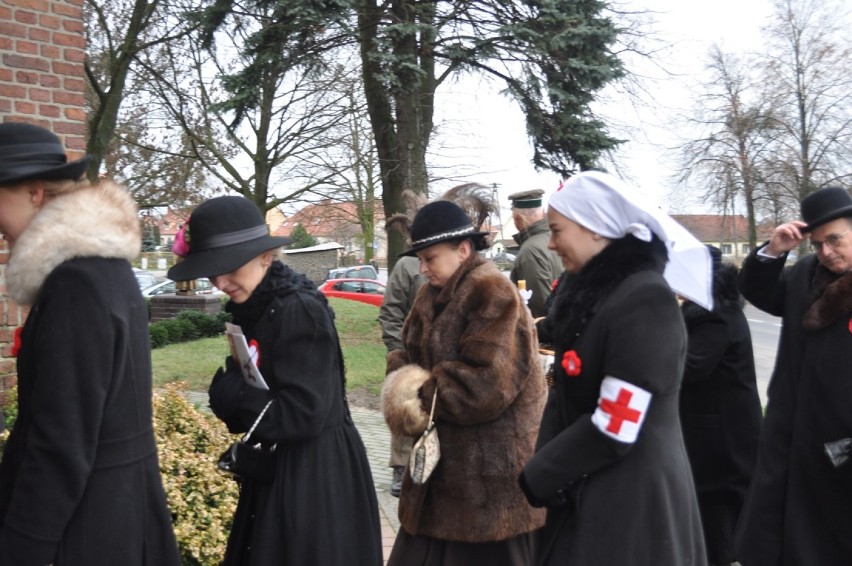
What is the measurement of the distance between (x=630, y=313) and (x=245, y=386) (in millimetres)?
1407

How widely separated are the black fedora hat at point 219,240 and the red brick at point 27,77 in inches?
115

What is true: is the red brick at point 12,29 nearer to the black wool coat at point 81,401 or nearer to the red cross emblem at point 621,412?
the black wool coat at point 81,401

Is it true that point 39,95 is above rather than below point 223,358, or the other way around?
above

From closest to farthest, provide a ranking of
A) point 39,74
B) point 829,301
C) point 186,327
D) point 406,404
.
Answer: point 406,404
point 829,301
point 39,74
point 186,327

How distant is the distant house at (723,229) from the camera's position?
36703mm

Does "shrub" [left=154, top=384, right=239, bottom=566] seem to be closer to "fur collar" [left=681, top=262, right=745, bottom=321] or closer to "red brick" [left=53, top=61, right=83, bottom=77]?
"red brick" [left=53, top=61, right=83, bottom=77]

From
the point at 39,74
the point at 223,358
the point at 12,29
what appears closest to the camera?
the point at 12,29

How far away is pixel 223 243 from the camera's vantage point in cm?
291

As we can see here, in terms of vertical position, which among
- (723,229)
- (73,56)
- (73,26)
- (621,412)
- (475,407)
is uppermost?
(73,26)

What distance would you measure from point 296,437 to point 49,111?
350cm

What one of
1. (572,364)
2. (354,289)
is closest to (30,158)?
(572,364)

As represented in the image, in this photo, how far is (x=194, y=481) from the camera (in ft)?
14.4

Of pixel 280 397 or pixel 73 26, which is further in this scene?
pixel 73 26

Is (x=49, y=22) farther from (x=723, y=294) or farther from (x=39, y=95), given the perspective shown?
(x=723, y=294)
